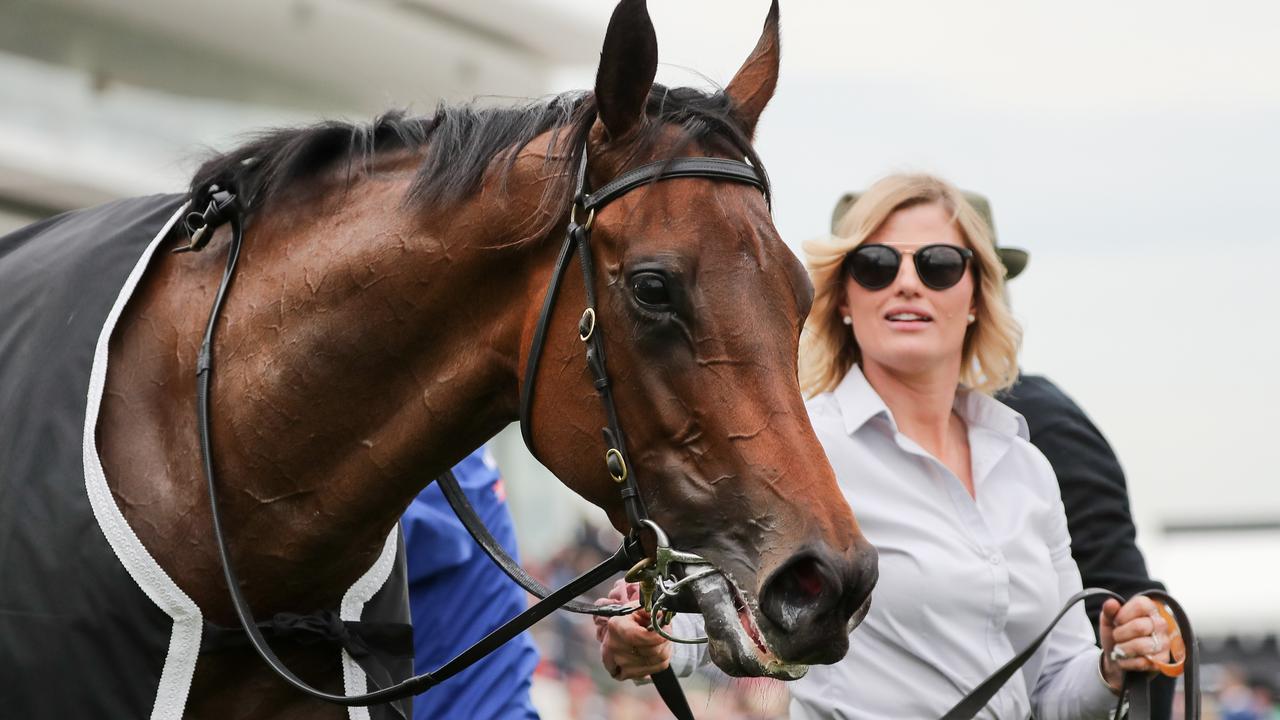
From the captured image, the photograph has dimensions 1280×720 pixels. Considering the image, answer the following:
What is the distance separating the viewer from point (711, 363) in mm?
2287

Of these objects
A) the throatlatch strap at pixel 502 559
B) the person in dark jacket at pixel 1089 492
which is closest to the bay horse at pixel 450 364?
the throatlatch strap at pixel 502 559

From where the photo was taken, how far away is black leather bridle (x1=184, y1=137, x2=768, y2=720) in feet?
7.65

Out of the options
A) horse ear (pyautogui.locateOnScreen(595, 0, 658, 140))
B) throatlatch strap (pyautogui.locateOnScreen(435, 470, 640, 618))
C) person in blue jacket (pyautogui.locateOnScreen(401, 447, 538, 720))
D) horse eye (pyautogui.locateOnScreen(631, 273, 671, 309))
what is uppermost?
Answer: horse ear (pyautogui.locateOnScreen(595, 0, 658, 140))

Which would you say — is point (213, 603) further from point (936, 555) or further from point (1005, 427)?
point (1005, 427)

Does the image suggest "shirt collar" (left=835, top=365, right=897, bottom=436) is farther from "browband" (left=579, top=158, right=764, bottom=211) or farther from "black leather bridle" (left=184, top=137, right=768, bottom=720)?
"browband" (left=579, top=158, right=764, bottom=211)

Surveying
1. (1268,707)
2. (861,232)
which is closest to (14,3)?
(861,232)

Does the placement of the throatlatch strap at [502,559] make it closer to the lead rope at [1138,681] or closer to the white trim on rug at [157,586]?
the white trim on rug at [157,586]

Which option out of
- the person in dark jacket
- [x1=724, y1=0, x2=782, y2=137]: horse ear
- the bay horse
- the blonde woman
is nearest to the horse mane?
the bay horse

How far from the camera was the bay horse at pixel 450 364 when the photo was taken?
2.27 m

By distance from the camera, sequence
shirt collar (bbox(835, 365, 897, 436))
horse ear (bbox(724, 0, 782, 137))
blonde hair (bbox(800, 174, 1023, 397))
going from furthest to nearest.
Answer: blonde hair (bbox(800, 174, 1023, 397)) → shirt collar (bbox(835, 365, 897, 436)) → horse ear (bbox(724, 0, 782, 137))

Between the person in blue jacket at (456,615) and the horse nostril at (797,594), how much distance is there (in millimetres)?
1386

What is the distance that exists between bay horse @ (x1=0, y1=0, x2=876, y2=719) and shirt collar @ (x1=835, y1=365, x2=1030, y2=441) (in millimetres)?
897

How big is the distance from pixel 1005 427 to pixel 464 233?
1.59 metres

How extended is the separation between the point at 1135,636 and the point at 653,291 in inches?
56.6
